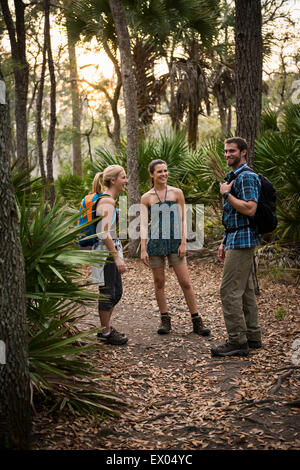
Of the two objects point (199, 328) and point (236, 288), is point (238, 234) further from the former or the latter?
point (199, 328)

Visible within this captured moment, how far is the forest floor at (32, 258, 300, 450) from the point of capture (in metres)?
Result: 2.95

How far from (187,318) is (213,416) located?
2876mm

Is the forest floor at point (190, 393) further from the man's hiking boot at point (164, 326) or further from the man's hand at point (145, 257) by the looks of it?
the man's hand at point (145, 257)

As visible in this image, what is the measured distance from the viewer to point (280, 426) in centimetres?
310

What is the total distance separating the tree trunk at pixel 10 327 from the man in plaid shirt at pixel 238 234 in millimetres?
2233

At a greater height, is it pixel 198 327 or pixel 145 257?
pixel 145 257

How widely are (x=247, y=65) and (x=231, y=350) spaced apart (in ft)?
13.5

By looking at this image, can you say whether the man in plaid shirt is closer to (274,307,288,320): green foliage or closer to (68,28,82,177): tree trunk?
(274,307,288,320): green foliage

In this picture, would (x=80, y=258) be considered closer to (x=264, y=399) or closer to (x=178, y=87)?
(x=264, y=399)

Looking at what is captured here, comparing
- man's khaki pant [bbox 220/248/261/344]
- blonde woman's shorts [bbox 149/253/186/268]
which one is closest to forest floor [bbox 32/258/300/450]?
man's khaki pant [bbox 220/248/261/344]

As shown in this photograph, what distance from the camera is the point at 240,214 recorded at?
4297 mm

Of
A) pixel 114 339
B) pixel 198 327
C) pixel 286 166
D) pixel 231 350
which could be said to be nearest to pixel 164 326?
pixel 198 327

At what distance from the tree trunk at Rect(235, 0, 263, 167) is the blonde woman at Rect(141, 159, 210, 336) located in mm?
1846
